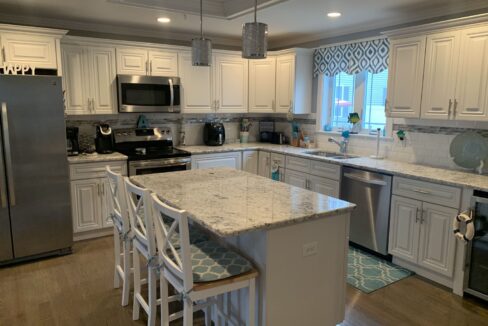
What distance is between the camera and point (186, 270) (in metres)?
1.80

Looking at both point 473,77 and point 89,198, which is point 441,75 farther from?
point 89,198

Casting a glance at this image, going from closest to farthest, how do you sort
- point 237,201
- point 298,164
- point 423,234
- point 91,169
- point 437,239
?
point 237,201 → point 437,239 → point 423,234 → point 91,169 → point 298,164

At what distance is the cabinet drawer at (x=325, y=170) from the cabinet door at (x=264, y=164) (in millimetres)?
818

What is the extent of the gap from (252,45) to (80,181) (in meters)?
2.59

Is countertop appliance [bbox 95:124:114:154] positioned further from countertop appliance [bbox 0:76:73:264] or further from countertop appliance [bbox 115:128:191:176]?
countertop appliance [bbox 0:76:73:264]

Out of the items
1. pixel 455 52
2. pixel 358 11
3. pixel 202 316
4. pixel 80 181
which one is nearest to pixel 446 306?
pixel 202 316

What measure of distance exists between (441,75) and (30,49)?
3853mm

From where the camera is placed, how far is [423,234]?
125 inches

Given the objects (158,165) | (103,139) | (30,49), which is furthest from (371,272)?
(30,49)

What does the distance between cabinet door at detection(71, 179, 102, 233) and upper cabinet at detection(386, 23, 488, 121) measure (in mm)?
3173

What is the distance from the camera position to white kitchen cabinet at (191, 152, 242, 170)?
15.2ft

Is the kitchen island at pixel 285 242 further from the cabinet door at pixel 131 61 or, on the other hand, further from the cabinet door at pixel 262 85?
the cabinet door at pixel 262 85

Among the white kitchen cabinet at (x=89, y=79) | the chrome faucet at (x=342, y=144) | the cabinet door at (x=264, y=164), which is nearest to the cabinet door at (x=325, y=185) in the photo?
the chrome faucet at (x=342, y=144)

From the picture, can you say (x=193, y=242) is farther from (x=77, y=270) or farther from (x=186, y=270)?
(x=77, y=270)
